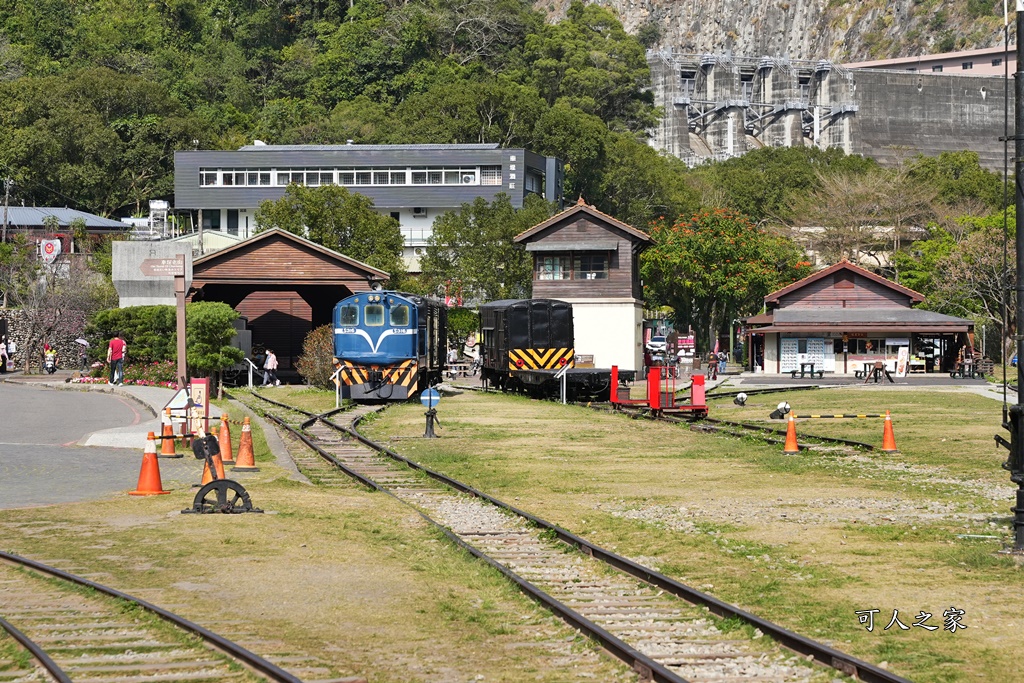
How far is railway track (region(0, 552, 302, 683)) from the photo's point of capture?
9297 mm

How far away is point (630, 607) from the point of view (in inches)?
457

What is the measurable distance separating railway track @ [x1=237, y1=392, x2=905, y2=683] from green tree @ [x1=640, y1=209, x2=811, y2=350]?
57843 millimetres

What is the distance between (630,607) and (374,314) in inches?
1193

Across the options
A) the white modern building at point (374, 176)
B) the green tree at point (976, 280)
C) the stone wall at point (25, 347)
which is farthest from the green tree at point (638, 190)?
the stone wall at point (25, 347)

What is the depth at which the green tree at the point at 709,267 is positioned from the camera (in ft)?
250

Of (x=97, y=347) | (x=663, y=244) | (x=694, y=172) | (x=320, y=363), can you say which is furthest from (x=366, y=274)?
(x=694, y=172)

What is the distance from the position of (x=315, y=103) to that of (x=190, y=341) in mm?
94263

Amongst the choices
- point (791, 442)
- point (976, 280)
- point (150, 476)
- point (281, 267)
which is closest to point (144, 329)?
point (281, 267)

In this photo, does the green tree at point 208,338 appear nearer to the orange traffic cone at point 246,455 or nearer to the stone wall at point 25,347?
the orange traffic cone at point 246,455

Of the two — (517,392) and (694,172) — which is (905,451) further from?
(694,172)

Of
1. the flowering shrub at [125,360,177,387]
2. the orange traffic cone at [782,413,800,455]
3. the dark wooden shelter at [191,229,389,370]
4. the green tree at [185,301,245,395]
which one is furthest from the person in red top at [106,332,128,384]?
the orange traffic cone at [782,413,800,455]

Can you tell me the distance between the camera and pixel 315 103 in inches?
5310

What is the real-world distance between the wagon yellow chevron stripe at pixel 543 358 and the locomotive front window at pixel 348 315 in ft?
21.2

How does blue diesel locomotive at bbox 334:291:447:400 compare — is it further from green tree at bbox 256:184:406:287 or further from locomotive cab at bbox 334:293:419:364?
green tree at bbox 256:184:406:287
